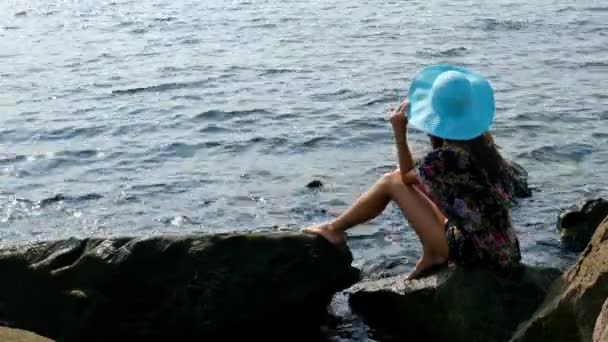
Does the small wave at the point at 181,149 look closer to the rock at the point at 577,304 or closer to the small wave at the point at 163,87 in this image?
the small wave at the point at 163,87

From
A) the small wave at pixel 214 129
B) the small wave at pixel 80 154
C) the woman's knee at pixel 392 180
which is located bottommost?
the small wave at pixel 214 129

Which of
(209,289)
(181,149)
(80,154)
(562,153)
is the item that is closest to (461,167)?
(209,289)

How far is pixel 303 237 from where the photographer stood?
715 centimetres

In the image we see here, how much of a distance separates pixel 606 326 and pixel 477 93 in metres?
2.18

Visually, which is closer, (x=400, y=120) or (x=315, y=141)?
(x=400, y=120)

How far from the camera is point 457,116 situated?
656 cm

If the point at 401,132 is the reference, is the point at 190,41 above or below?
below

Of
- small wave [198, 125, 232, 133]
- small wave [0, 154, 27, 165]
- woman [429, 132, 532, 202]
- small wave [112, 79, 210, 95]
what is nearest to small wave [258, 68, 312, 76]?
small wave [112, 79, 210, 95]

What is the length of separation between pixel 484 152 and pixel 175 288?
7.11 feet

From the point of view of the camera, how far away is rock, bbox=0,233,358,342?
6891mm

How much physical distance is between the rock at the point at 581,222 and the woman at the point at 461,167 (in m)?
2.16

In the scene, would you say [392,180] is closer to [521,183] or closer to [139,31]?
[521,183]

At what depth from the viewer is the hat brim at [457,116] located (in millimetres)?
6555

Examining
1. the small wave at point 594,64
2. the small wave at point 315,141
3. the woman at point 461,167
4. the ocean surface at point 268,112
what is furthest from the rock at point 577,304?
the small wave at point 594,64
